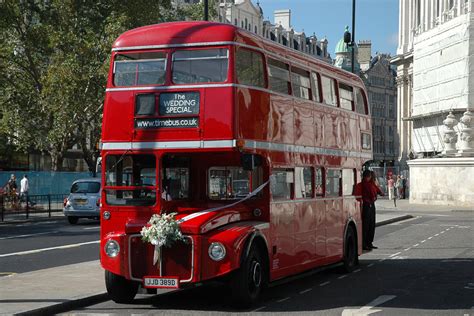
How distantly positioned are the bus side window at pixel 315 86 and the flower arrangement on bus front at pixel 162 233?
4.90m

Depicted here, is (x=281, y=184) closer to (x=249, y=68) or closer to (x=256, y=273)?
(x=256, y=273)

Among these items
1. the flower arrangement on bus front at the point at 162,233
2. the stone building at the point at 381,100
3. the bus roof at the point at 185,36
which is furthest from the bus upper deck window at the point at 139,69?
the stone building at the point at 381,100

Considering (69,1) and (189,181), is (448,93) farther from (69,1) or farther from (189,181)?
(189,181)

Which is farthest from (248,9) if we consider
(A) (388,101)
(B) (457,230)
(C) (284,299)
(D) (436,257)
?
(C) (284,299)

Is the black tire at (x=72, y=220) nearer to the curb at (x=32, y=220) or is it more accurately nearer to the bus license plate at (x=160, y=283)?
the curb at (x=32, y=220)

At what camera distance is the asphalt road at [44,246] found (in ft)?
62.0

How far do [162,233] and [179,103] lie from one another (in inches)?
77.0

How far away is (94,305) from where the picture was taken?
1279cm

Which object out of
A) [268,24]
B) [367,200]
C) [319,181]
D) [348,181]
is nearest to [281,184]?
[319,181]

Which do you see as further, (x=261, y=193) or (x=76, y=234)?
(x=76, y=234)

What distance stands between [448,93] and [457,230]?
126 ft

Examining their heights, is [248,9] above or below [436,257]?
above

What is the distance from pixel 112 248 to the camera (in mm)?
12328

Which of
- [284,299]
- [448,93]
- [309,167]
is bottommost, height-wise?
[284,299]
